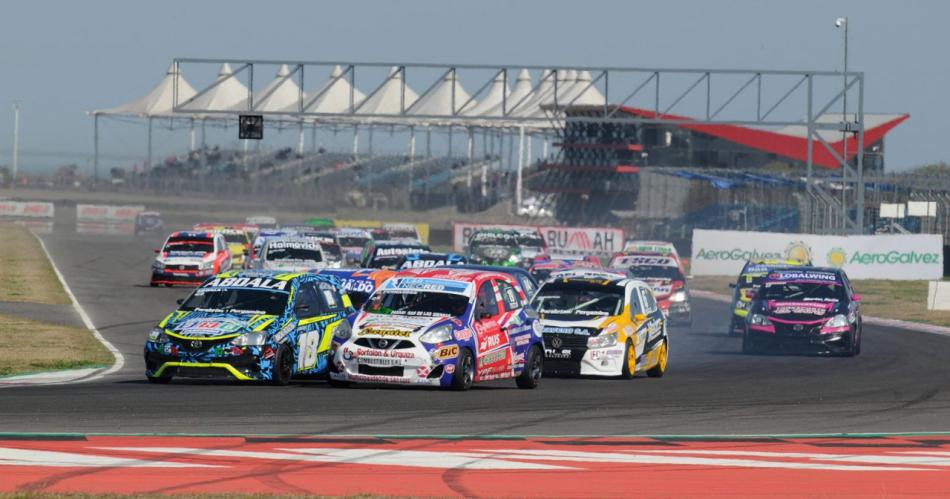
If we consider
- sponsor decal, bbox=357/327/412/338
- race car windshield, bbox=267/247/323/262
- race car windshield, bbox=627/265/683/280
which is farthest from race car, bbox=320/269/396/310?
race car windshield, bbox=267/247/323/262

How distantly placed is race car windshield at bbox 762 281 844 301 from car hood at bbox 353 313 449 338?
1094cm

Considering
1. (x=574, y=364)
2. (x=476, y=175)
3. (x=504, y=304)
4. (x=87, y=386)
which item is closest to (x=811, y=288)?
(x=574, y=364)

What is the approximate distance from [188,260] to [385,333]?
2279 centimetres

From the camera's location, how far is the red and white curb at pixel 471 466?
35.2ft

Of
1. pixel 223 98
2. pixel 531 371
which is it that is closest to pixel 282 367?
pixel 531 371

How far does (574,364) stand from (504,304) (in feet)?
6.98

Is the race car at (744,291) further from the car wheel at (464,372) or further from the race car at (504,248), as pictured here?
the car wheel at (464,372)

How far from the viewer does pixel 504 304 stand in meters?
18.9

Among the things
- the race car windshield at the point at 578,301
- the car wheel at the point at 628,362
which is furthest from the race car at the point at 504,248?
the car wheel at the point at 628,362

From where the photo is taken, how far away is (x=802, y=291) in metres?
27.3

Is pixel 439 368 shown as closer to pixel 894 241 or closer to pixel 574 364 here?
pixel 574 364

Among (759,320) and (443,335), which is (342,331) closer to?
(443,335)

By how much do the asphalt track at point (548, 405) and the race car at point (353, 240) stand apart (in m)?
21.7

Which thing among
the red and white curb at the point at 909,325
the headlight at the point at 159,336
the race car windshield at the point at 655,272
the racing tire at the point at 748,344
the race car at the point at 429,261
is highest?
the race car at the point at 429,261
